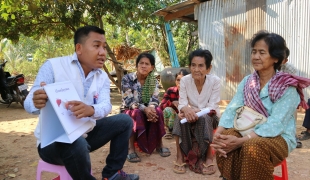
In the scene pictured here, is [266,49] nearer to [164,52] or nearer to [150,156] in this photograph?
[150,156]

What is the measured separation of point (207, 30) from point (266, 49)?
506cm

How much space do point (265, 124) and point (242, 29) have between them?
16.0ft

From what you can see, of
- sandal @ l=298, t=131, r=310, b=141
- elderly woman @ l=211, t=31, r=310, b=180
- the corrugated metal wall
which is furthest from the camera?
the corrugated metal wall

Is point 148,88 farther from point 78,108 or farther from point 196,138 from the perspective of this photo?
point 78,108

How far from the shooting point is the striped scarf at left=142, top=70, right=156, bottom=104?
3.50m

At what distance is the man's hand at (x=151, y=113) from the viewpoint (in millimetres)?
3201

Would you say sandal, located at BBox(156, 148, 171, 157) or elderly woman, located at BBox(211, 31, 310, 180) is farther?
sandal, located at BBox(156, 148, 171, 157)

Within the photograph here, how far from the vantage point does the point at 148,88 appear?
3.50 m

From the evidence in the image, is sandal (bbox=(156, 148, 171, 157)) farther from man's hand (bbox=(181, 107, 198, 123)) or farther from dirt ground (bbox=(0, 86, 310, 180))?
man's hand (bbox=(181, 107, 198, 123))

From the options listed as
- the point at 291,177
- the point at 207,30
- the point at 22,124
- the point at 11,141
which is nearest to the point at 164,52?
the point at 207,30

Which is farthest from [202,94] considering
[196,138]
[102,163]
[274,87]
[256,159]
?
[102,163]

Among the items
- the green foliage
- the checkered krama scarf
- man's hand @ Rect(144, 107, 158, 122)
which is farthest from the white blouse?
the green foliage

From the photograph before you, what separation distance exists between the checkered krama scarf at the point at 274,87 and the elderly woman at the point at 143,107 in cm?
137

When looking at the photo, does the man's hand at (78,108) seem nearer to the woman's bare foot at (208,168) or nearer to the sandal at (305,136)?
the woman's bare foot at (208,168)
